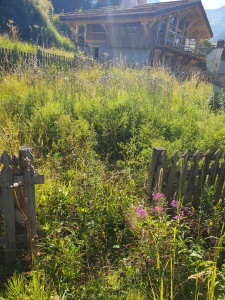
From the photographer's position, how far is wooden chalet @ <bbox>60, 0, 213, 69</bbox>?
1641cm

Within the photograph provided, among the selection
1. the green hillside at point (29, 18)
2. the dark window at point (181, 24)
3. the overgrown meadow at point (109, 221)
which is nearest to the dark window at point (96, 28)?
the green hillside at point (29, 18)

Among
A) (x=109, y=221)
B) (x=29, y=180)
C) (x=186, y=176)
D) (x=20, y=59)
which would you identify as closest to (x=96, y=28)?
(x=20, y=59)

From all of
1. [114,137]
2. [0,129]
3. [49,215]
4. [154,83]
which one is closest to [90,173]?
[49,215]

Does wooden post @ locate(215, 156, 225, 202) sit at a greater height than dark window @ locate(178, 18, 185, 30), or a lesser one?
lesser

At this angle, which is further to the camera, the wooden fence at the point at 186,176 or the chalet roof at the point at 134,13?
the chalet roof at the point at 134,13

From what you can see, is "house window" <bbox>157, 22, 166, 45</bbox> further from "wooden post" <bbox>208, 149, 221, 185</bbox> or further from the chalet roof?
"wooden post" <bbox>208, 149, 221, 185</bbox>

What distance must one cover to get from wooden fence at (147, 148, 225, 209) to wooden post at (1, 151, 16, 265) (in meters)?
1.46

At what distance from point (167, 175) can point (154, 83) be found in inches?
146

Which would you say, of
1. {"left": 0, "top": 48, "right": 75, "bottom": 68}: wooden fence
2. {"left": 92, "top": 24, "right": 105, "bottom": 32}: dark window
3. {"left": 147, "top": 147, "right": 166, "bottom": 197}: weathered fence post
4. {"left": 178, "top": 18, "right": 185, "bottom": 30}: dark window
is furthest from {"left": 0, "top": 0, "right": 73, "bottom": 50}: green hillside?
{"left": 147, "top": 147, "right": 166, "bottom": 197}: weathered fence post

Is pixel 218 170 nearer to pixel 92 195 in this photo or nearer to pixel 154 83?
pixel 92 195

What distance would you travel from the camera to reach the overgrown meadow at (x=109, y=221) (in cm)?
188

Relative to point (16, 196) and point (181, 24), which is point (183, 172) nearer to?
point (16, 196)

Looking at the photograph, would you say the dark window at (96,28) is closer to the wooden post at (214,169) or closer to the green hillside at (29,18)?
the green hillside at (29,18)

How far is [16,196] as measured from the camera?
77.8 inches
